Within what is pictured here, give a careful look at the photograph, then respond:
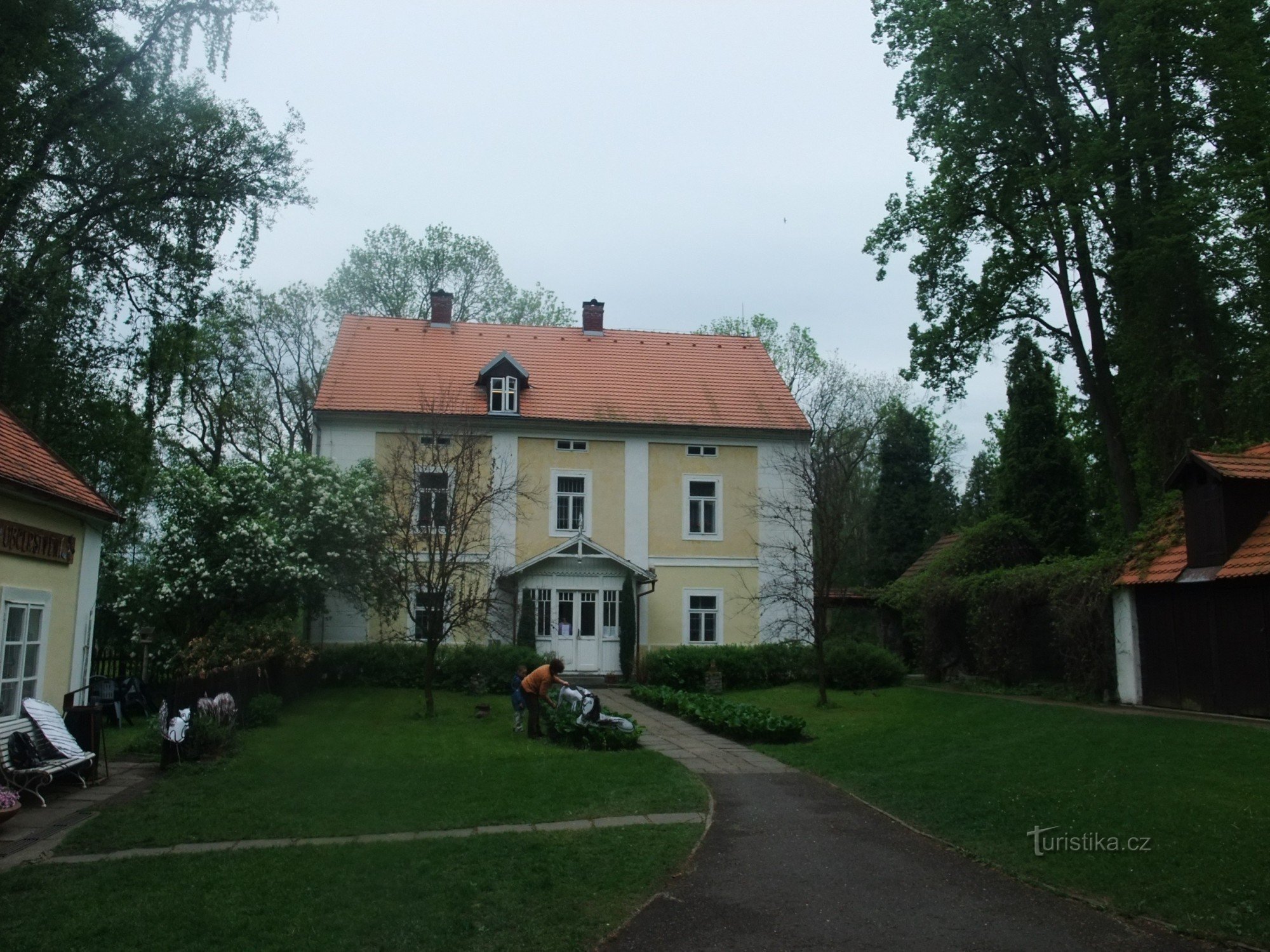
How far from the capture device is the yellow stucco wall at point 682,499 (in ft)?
96.6

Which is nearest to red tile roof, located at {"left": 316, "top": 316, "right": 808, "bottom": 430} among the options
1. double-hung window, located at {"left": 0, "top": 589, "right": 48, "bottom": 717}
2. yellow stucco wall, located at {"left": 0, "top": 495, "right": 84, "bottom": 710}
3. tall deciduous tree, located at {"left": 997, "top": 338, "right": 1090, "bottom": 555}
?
tall deciduous tree, located at {"left": 997, "top": 338, "right": 1090, "bottom": 555}

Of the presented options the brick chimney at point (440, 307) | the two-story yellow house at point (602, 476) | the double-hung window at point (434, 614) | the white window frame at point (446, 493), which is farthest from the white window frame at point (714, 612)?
the brick chimney at point (440, 307)

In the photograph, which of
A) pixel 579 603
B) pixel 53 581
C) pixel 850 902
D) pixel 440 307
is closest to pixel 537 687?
pixel 53 581

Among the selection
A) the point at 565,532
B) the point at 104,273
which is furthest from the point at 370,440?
the point at 104,273

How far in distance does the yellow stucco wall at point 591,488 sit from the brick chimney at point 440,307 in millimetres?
5942

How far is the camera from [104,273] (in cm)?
2041

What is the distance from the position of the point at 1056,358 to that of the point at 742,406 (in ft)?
29.3

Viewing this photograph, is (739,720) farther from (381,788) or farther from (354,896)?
(354,896)

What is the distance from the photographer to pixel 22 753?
1159 centimetres

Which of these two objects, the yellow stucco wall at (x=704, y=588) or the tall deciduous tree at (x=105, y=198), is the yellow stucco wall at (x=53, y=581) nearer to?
the tall deciduous tree at (x=105, y=198)

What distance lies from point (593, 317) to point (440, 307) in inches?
197

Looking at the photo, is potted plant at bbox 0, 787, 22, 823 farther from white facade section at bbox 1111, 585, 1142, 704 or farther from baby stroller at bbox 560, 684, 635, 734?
white facade section at bbox 1111, 585, 1142, 704

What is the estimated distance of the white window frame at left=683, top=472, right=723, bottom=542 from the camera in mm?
29531

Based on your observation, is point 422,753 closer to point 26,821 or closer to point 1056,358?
point 26,821
